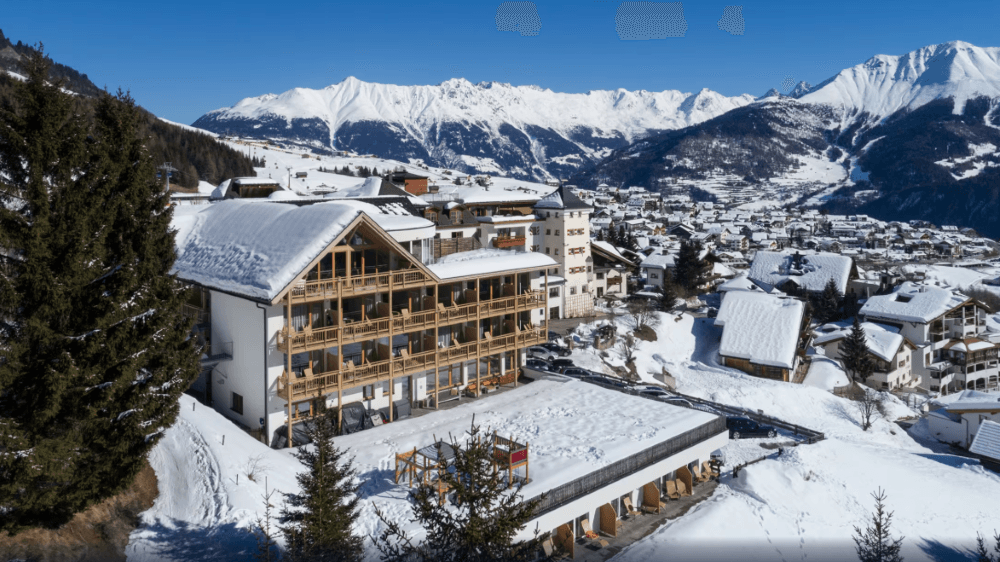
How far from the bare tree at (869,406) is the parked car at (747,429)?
12.6 metres

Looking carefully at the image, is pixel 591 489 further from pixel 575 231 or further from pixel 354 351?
pixel 575 231

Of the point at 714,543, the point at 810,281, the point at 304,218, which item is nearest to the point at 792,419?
the point at 714,543

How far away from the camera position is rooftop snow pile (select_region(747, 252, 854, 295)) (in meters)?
85.4

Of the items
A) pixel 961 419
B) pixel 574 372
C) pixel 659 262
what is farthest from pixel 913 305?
pixel 574 372

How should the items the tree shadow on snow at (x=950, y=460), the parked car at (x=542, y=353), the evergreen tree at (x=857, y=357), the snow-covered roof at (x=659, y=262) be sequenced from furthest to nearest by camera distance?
the snow-covered roof at (x=659, y=262) < the evergreen tree at (x=857, y=357) < the parked car at (x=542, y=353) < the tree shadow on snow at (x=950, y=460)

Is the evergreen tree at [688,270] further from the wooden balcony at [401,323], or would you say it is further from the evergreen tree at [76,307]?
the evergreen tree at [76,307]

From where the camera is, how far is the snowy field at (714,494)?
18.3 meters

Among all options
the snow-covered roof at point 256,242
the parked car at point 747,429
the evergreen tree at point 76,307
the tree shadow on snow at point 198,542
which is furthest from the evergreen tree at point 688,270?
the evergreen tree at point 76,307

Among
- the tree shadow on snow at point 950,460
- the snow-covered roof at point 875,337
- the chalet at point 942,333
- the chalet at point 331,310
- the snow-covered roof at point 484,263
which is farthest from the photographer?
the chalet at point 942,333

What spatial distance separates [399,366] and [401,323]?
1730 millimetres

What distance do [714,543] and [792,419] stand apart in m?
22.7

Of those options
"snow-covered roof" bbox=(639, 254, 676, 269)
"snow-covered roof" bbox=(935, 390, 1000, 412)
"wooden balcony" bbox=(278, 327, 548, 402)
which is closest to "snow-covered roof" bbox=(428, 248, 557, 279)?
"wooden balcony" bbox=(278, 327, 548, 402)

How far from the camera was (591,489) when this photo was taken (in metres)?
22.2

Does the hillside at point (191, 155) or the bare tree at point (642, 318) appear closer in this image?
the bare tree at point (642, 318)
